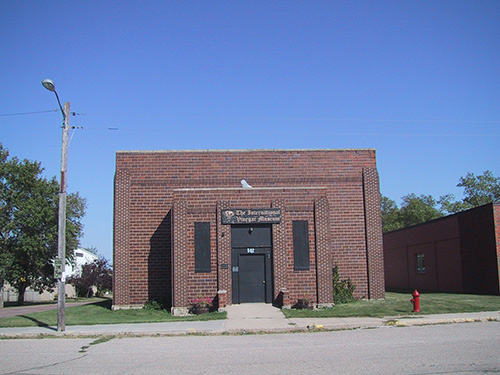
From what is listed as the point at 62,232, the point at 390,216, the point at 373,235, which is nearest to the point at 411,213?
the point at 390,216

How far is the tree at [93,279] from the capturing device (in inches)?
2085

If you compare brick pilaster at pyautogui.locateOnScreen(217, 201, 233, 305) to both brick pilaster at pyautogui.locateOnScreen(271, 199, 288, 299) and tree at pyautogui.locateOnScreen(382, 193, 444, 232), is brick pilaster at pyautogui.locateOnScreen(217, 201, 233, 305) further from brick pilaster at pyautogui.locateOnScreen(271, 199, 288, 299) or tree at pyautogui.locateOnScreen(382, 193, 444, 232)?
tree at pyautogui.locateOnScreen(382, 193, 444, 232)

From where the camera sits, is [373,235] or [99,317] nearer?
[99,317]

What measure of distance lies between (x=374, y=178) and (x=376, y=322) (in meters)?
9.74

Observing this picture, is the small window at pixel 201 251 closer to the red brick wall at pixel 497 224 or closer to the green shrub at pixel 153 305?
the green shrub at pixel 153 305

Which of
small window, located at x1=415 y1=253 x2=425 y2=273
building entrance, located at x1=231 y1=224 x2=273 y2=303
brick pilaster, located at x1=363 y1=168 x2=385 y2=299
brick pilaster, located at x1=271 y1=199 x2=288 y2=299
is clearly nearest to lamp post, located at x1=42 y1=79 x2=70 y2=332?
building entrance, located at x1=231 y1=224 x2=273 y2=303

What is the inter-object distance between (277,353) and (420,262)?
2771 centimetres

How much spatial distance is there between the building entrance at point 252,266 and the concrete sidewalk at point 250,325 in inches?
113

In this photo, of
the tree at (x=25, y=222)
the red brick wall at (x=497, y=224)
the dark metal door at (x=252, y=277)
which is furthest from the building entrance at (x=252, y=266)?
the tree at (x=25, y=222)

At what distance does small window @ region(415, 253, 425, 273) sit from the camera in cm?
3625

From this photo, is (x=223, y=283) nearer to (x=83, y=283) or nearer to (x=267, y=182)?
(x=267, y=182)

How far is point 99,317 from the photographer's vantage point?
839 inches

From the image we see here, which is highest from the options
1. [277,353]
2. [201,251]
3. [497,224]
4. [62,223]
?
[497,224]

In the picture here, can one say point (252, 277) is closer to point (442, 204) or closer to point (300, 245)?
point (300, 245)
